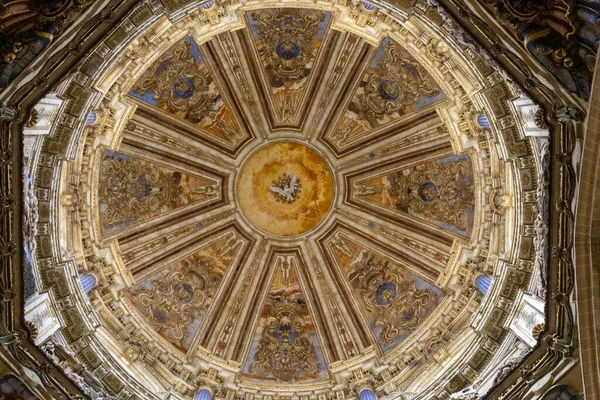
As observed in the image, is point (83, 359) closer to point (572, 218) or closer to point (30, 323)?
point (30, 323)

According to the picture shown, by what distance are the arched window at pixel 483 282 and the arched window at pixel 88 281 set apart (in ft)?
40.6

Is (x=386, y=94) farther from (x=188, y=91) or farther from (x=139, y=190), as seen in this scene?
(x=139, y=190)

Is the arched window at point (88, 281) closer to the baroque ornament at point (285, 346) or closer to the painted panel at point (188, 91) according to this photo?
the painted panel at point (188, 91)

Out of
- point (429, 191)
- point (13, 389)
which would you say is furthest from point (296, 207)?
point (13, 389)

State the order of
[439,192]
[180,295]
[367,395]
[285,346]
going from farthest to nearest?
[180,295] → [285,346] → [439,192] → [367,395]

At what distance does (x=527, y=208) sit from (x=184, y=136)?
14.5 m

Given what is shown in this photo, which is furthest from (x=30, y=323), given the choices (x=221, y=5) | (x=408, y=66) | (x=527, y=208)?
(x=408, y=66)

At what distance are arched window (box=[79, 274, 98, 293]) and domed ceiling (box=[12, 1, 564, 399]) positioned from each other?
26 cm

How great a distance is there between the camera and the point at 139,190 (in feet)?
75.0

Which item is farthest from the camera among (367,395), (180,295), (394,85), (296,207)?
(296,207)

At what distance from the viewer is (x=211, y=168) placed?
82.6 ft

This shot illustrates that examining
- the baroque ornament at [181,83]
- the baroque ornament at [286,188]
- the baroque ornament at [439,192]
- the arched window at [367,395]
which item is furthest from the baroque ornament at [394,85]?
the arched window at [367,395]

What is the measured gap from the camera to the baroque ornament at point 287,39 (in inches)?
806

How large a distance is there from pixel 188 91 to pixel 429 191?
34.6ft
